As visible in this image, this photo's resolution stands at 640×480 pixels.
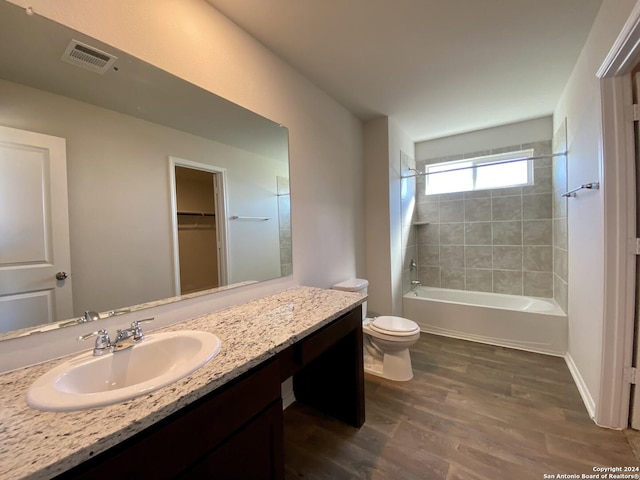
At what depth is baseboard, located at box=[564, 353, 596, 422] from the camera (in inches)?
65.3

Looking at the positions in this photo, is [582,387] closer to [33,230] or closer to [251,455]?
[251,455]

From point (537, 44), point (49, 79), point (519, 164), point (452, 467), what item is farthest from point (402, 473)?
point (519, 164)

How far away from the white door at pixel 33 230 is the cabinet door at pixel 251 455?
0.73 metres

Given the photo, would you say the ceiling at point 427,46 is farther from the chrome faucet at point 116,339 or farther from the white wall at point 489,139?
the chrome faucet at point 116,339

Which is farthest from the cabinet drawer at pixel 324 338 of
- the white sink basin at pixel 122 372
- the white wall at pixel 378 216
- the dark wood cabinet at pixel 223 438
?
the white wall at pixel 378 216

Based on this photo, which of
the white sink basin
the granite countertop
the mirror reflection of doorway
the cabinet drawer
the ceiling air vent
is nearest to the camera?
the granite countertop

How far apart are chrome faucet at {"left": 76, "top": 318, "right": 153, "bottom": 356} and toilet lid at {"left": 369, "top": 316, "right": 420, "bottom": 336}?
164 cm

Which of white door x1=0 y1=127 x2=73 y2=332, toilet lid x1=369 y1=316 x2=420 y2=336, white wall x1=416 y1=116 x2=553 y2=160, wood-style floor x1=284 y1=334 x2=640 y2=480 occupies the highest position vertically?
white wall x1=416 y1=116 x2=553 y2=160

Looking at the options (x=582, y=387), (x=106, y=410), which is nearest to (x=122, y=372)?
(x=106, y=410)

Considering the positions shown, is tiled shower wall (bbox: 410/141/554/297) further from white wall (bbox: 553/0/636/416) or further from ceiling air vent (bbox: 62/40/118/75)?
ceiling air vent (bbox: 62/40/118/75)

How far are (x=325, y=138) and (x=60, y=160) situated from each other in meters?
1.79

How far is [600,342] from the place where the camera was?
155cm

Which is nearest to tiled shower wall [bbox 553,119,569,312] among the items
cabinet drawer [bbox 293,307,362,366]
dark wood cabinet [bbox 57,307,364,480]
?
cabinet drawer [bbox 293,307,362,366]

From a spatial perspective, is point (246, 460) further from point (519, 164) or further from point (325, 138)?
point (519, 164)
